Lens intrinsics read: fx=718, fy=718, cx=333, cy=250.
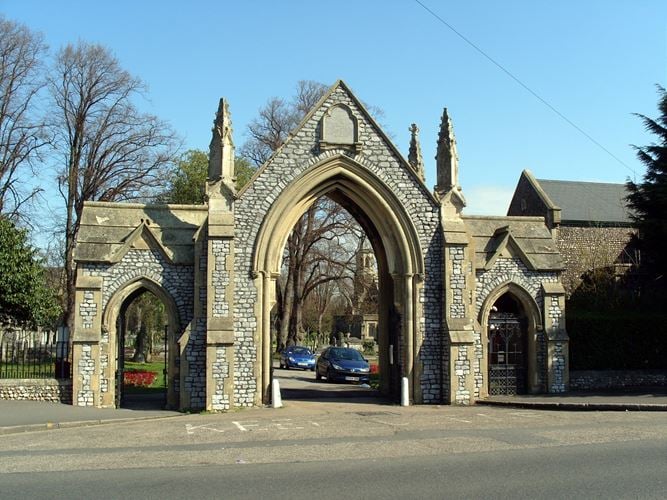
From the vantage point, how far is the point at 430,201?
20391 millimetres

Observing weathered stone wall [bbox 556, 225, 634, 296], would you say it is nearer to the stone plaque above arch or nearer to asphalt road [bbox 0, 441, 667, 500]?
the stone plaque above arch

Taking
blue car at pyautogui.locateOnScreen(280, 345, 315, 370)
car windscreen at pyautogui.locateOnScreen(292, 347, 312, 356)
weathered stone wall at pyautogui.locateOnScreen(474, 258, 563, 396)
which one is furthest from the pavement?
car windscreen at pyautogui.locateOnScreen(292, 347, 312, 356)

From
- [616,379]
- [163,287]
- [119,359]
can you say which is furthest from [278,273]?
[616,379]

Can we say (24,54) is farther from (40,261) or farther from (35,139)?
(40,261)

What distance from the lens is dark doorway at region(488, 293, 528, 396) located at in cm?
2097

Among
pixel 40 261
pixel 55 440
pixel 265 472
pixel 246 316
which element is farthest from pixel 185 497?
pixel 40 261

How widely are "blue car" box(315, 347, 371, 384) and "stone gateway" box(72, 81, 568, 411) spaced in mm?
6706

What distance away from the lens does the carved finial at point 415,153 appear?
24.3 meters

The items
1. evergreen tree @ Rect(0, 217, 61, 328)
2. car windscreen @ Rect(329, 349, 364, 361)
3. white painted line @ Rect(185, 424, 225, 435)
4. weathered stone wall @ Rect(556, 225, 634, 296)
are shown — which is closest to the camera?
white painted line @ Rect(185, 424, 225, 435)

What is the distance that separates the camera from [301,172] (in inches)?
774

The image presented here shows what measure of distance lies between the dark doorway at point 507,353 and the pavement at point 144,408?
723 millimetres

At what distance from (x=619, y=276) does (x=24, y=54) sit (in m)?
28.5

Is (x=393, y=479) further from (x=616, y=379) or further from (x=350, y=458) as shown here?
(x=616, y=379)

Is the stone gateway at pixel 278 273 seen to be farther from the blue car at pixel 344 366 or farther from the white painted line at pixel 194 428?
the blue car at pixel 344 366
